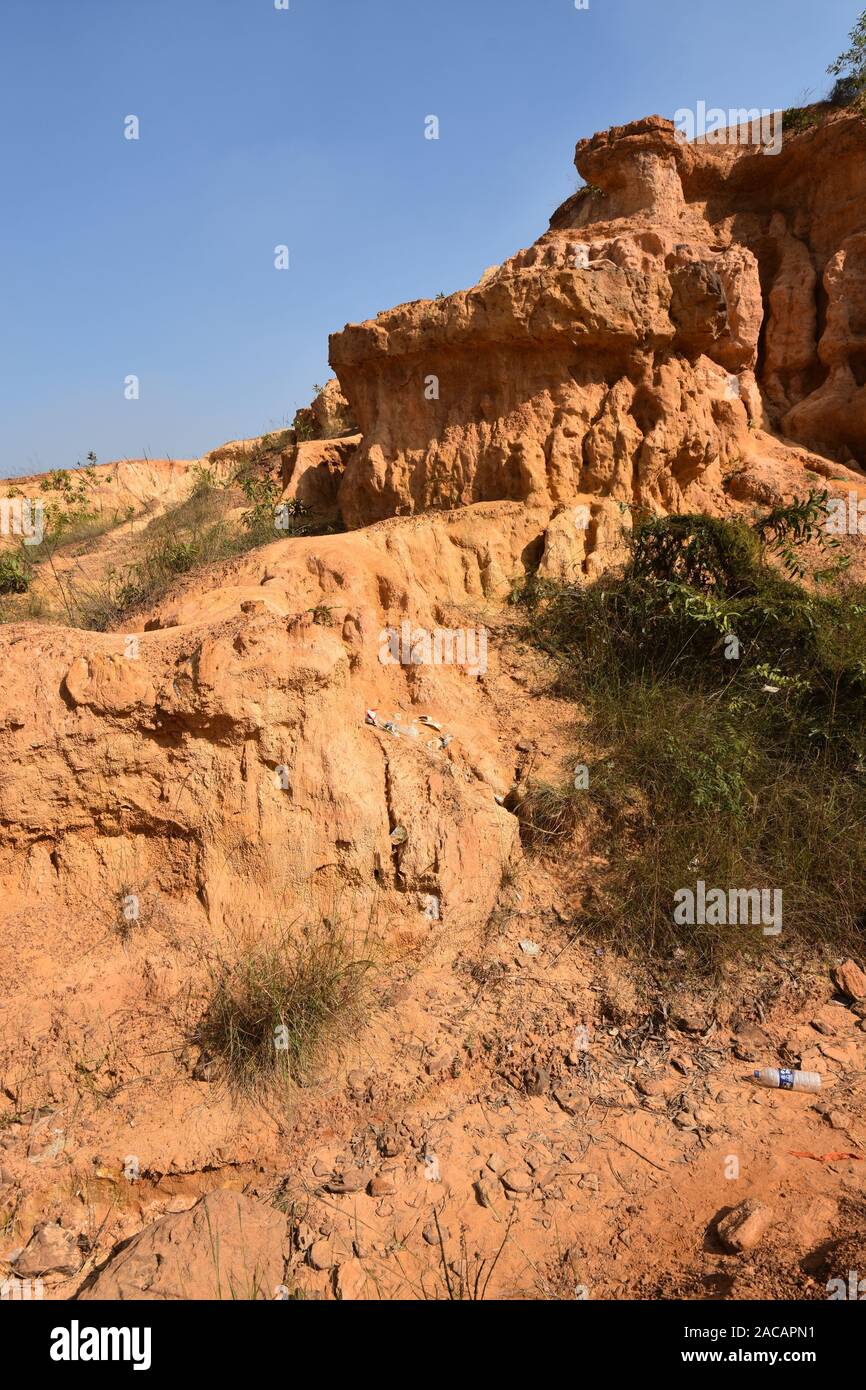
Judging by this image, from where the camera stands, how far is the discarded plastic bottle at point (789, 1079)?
3.06m

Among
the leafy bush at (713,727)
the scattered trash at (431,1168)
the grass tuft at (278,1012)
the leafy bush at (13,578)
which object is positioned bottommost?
the scattered trash at (431,1168)

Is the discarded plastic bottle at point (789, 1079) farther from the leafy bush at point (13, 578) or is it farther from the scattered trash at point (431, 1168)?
the leafy bush at point (13, 578)

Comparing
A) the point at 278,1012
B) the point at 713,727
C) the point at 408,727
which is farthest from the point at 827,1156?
the point at 408,727

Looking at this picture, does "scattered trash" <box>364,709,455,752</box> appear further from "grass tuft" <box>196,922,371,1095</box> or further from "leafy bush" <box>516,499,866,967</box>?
"grass tuft" <box>196,922,371,1095</box>

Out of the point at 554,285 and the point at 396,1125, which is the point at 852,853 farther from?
the point at 554,285

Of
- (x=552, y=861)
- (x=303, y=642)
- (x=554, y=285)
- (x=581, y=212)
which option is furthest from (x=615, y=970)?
(x=581, y=212)

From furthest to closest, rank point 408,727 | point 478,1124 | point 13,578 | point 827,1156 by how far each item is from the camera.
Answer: point 13,578 → point 408,727 → point 478,1124 → point 827,1156

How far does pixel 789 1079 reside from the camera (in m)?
3.09

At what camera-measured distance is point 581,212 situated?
421 inches

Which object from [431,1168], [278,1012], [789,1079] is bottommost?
[431,1168]

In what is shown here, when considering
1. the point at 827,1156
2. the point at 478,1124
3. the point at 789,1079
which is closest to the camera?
the point at 827,1156

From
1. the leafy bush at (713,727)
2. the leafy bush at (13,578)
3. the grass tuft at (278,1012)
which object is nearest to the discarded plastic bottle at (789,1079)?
the leafy bush at (713,727)

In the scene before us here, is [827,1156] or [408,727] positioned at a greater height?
[408,727]

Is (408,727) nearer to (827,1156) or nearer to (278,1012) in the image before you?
(278,1012)
